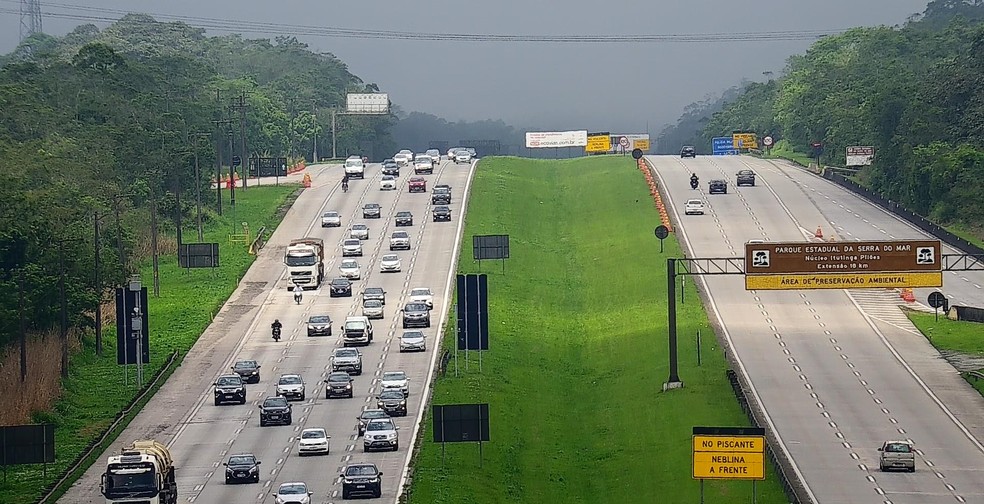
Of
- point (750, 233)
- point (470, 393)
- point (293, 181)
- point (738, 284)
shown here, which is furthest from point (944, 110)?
point (470, 393)

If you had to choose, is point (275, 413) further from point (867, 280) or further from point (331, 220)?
point (331, 220)

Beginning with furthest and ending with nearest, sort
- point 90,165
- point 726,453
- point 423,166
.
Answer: point 423,166 < point 90,165 < point 726,453

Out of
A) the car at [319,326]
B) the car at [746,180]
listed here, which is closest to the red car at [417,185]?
the car at [746,180]

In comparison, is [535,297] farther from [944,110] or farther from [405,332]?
[944,110]

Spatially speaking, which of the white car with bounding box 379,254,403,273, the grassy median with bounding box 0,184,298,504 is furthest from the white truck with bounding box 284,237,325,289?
the white car with bounding box 379,254,403,273

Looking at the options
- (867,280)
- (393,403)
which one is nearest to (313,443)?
(393,403)
